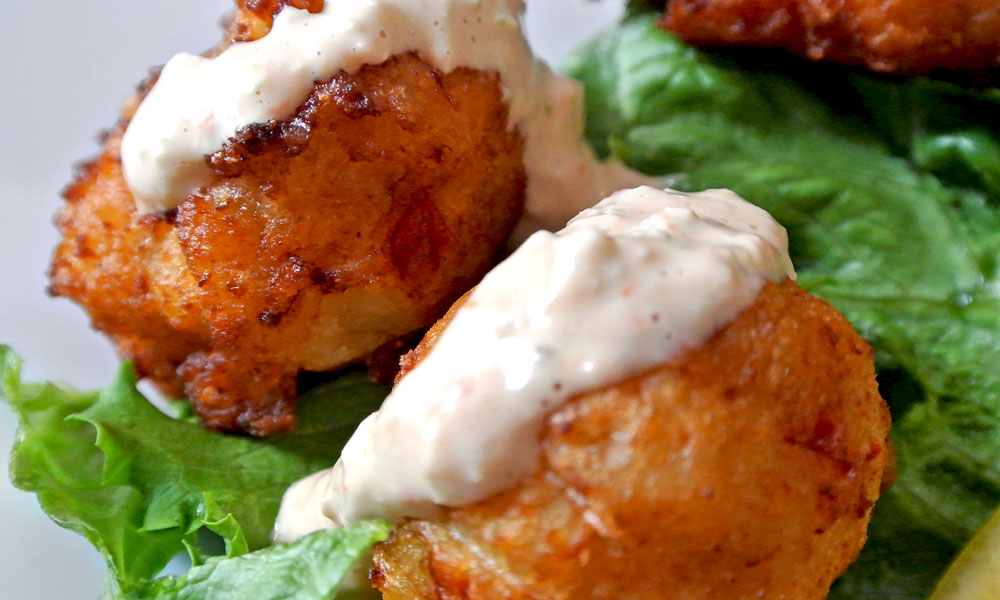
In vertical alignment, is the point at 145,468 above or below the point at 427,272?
below

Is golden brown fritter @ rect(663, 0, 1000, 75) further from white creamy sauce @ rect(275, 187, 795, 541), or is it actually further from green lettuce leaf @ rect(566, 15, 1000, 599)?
white creamy sauce @ rect(275, 187, 795, 541)

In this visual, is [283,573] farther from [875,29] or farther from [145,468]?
[875,29]

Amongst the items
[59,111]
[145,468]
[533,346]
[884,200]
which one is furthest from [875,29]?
[59,111]

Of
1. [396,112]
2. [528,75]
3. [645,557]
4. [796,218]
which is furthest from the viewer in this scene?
[796,218]

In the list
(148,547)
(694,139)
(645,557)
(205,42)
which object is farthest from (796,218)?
(205,42)

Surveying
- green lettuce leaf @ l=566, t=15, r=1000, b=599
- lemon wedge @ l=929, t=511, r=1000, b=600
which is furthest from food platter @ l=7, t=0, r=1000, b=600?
lemon wedge @ l=929, t=511, r=1000, b=600

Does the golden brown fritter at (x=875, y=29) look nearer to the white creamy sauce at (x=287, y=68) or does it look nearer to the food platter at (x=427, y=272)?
the food platter at (x=427, y=272)

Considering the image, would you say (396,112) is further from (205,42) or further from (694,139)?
(205,42)

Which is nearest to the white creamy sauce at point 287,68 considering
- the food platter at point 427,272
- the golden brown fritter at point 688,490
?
the food platter at point 427,272
